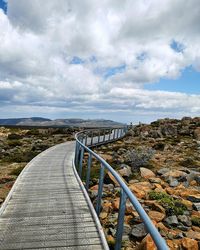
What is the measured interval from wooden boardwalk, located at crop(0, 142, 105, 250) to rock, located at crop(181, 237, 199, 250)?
6.55 ft

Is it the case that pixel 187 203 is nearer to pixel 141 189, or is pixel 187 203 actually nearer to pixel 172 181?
pixel 141 189

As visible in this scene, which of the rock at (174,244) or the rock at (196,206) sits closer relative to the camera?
the rock at (174,244)

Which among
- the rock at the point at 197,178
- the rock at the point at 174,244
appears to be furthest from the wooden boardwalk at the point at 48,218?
the rock at the point at 197,178

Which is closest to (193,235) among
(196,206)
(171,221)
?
(171,221)

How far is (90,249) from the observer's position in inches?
243

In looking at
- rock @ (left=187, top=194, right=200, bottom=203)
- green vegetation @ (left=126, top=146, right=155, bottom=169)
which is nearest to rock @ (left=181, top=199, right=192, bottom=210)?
rock @ (left=187, top=194, right=200, bottom=203)

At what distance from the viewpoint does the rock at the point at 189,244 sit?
749 cm

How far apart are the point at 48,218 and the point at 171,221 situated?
326cm

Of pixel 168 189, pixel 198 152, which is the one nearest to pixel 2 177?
pixel 168 189

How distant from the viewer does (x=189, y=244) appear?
7.57 m

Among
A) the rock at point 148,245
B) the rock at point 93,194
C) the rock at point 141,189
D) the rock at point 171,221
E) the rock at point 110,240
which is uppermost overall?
the rock at point 148,245

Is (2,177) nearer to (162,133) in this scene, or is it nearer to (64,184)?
(64,184)

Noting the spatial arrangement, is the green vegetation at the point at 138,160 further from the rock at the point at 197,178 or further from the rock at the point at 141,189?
the rock at the point at 141,189

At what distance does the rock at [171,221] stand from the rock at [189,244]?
4.44ft
